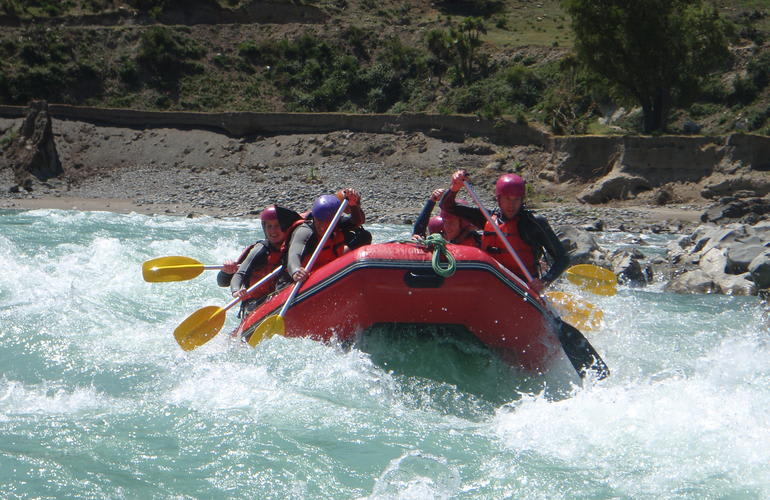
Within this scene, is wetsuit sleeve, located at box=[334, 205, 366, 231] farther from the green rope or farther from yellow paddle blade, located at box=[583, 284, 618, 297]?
yellow paddle blade, located at box=[583, 284, 618, 297]

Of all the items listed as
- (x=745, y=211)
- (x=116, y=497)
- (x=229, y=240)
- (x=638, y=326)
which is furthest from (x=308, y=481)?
(x=745, y=211)

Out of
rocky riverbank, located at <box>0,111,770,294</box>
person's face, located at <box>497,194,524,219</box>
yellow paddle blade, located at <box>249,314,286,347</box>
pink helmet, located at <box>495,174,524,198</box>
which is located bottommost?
rocky riverbank, located at <box>0,111,770,294</box>

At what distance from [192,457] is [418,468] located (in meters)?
1.21

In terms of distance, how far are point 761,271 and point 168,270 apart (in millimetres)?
6685

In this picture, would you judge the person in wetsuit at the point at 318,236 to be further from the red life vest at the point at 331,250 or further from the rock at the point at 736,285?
the rock at the point at 736,285

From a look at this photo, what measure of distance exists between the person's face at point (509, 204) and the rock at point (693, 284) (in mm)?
4407

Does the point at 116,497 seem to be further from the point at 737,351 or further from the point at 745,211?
the point at 745,211

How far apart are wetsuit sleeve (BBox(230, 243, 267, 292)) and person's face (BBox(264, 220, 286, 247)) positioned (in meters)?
0.10

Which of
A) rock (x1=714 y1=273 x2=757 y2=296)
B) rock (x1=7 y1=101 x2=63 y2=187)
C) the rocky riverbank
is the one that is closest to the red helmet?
rock (x1=714 y1=273 x2=757 y2=296)

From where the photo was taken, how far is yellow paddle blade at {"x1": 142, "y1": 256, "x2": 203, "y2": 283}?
6.85 meters

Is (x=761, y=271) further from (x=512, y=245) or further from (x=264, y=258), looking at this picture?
(x=264, y=258)

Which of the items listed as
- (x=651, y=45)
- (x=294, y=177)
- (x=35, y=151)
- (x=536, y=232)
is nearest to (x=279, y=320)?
(x=536, y=232)

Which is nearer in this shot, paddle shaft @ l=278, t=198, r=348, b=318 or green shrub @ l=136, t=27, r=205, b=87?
paddle shaft @ l=278, t=198, r=348, b=318

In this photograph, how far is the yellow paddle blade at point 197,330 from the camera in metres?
6.35
